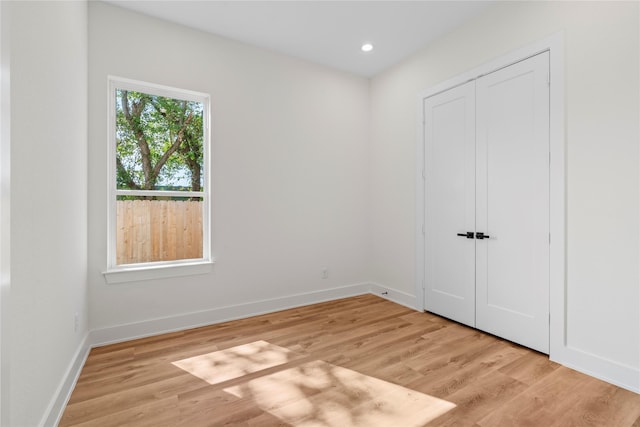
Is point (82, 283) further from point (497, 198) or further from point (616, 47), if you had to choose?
point (616, 47)

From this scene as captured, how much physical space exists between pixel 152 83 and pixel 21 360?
2521 mm

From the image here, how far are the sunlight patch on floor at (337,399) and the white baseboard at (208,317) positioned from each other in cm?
125

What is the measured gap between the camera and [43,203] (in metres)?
1.58

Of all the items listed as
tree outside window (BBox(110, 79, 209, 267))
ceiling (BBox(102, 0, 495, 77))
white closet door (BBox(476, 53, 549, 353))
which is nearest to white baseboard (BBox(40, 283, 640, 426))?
white closet door (BBox(476, 53, 549, 353))

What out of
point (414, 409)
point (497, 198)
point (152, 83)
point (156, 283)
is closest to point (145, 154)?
point (152, 83)

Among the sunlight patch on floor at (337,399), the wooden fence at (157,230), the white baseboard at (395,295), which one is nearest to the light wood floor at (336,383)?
the sunlight patch on floor at (337,399)

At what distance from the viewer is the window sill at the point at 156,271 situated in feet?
9.04

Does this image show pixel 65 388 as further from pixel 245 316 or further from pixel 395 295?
pixel 395 295

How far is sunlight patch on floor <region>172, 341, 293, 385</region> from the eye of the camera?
2227mm

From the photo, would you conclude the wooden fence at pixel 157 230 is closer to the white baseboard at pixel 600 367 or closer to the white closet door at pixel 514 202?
the white closet door at pixel 514 202

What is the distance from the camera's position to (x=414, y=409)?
182 cm

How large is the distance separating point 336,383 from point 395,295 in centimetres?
201

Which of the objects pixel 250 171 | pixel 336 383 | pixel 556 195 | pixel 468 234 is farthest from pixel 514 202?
pixel 250 171

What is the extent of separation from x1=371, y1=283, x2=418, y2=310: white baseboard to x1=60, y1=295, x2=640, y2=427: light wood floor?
69 centimetres
